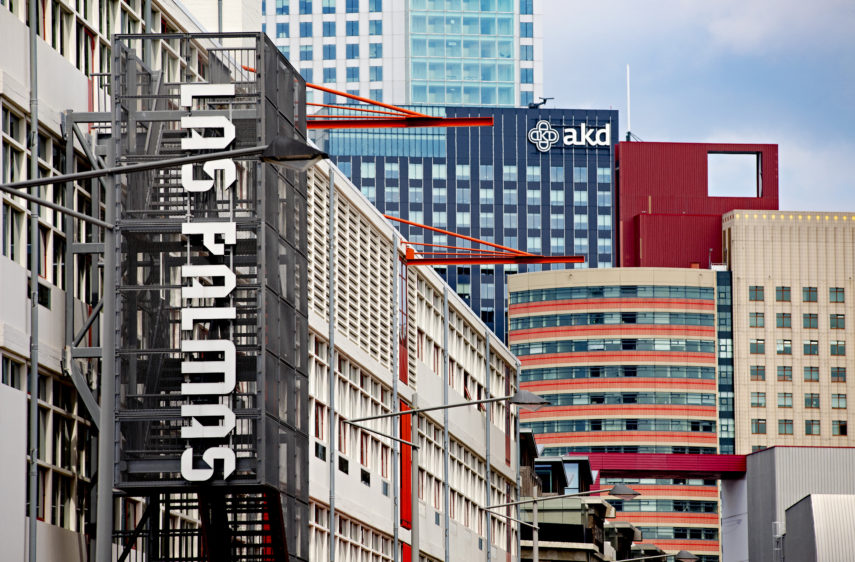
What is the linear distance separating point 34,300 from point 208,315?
3.10m

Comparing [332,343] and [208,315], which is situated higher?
[332,343]

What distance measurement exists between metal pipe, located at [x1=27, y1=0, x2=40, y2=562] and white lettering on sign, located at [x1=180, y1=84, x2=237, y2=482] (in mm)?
2590

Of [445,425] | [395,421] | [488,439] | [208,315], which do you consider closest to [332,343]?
[395,421]

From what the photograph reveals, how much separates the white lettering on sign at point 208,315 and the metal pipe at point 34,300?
102 inches

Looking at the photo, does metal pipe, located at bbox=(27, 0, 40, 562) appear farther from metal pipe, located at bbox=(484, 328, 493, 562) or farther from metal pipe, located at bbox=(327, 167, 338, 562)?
metal pipe, located at bbox=(484, 328, 493, 562)

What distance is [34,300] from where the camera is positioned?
1252 inches

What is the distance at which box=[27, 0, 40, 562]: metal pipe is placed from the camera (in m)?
31.4

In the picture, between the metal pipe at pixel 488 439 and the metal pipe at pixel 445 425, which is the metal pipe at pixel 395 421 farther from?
the metal pipe at pixel 488 439

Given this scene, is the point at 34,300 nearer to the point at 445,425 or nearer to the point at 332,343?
the point at 332,343

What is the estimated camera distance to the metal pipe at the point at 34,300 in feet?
103

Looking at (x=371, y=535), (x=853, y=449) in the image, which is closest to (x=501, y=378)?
(x=371, y=535)

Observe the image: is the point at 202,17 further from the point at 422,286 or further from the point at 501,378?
the point at 501,378

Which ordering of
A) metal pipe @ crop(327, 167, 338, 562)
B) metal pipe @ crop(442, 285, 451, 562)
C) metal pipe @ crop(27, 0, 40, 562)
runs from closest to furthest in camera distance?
metal pipe @ crop(27, 0, 40, 562)
metal pipe @ crop(327, 167, 338, 562)
metal pipe @ crop(442, 285, 451, 562)

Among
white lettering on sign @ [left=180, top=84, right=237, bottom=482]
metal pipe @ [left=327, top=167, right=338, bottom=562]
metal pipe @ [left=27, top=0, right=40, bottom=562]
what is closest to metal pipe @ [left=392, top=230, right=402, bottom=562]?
metal pipe @ [left=327, top=167, right=338, bottom=562]
